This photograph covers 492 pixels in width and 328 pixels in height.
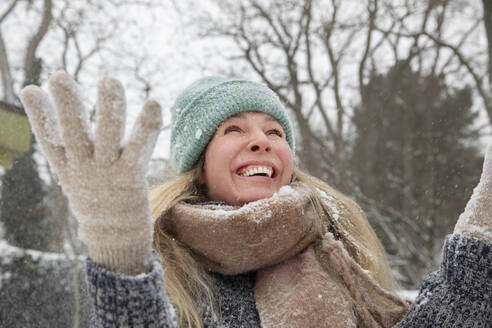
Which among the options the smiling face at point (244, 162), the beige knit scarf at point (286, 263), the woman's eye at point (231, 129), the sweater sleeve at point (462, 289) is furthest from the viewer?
the woman's eye at point (231, 129)

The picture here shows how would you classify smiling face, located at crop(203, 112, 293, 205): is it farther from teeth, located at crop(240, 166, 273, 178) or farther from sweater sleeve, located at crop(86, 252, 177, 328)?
sweater sleeve, located at crop(86, 252, 177, 328)

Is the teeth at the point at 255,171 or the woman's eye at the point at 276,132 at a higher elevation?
the woman's eye at the point at 276,132

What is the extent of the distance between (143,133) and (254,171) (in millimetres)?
664

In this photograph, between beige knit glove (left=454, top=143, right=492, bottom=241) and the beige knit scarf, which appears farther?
the beige knit scarf

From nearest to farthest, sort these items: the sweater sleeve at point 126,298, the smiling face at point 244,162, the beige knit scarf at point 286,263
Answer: the sweater sleeve at point 126,298 < the beige knit scarf at point 286,263 < the smiling face at point 244,162

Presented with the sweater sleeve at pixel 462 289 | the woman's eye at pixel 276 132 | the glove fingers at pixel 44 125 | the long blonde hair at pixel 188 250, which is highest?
the woman's eye at pixel 276 132

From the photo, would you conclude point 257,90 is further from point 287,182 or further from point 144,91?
point 144,91

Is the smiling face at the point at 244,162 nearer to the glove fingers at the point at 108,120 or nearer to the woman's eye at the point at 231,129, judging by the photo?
the woman's eye at the point at 231,129

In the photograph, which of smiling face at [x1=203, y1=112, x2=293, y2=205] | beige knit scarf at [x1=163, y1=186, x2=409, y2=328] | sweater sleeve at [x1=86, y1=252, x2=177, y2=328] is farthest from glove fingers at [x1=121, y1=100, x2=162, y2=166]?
smiling face at [x1=203, y1=112, x2=293, y2=205]

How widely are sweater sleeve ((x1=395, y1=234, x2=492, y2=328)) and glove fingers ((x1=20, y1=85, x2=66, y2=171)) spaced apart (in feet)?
3.30

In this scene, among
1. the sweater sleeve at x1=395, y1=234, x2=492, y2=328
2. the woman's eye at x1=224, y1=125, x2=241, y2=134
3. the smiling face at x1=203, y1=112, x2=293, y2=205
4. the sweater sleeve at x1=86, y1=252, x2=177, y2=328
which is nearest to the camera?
the sweater sleeve at x1=86, y1=252, x2=177, y2=328

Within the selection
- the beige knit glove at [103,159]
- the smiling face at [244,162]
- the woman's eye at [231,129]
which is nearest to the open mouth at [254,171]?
the smiling face at [244,162]

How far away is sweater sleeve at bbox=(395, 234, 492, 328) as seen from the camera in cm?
101

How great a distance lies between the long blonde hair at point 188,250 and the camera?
1197mm
